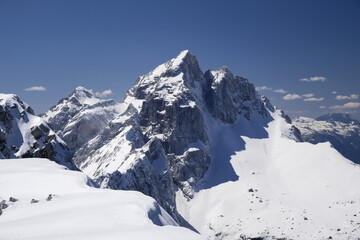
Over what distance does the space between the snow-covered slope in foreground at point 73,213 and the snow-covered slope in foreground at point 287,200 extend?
11105 cm

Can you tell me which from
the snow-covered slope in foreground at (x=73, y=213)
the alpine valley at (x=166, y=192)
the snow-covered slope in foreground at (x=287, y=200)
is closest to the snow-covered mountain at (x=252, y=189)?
the snow-covered slope in foreground at (x=287, y=200)

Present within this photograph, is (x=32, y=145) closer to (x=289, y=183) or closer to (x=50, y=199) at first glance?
(x=50, y=199)

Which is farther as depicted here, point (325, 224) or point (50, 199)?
point (325, 224)

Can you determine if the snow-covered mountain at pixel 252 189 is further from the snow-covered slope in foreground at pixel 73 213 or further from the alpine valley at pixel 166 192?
the snow-covered slope in foreground at pixel 73 213

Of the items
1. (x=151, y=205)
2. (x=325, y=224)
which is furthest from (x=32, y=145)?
(x=325, y=224)

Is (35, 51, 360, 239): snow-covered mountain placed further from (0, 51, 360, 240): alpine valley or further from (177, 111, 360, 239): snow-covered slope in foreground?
(0, 51, 360, 240): alpine valley

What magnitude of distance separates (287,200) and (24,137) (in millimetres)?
124342

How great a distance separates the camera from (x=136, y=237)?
52.3 ft

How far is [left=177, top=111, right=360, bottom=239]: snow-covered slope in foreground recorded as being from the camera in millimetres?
120688

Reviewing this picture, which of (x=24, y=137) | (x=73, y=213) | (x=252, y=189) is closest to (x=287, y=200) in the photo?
(x=252, y=189)

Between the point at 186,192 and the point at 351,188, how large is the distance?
304 feet

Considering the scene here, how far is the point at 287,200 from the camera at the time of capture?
14625 cm

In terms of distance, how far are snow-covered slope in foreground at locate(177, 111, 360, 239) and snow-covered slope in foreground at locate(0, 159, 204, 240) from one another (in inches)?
4372

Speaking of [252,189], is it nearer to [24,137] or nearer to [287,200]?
[287,200]
